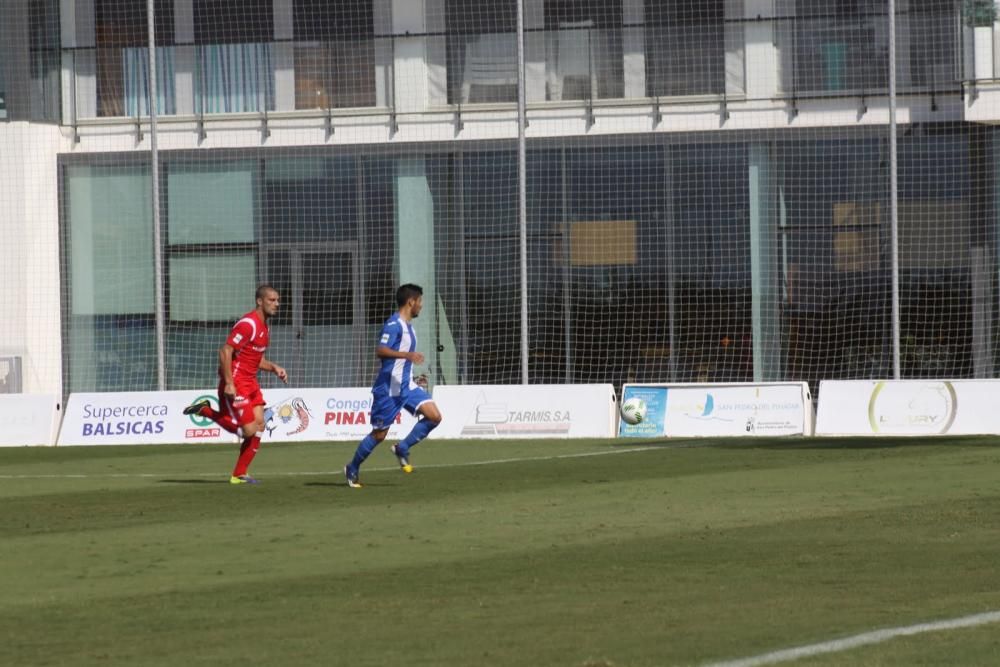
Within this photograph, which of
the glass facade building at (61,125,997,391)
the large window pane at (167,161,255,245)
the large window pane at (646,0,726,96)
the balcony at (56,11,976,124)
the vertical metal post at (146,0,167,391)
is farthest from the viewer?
the large window pane at (167,161,255,245)

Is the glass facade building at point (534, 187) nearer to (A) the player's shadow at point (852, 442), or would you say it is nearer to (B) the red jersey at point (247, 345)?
(A) the player's shadow at point (852, 442)

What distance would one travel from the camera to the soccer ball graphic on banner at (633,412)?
2884cm

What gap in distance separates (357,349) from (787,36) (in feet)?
32.3

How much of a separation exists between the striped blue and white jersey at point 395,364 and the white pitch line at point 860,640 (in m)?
10.3

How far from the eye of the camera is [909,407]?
27578 mm

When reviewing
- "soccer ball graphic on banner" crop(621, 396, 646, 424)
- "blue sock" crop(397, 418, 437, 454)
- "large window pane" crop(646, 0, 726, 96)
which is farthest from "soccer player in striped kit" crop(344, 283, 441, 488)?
"large window pane" crop(646, 0, 726, 96)

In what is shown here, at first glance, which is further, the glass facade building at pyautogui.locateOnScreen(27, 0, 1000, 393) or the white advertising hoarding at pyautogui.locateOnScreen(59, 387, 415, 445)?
the glass facade building at pyautogui.locateOnScreen(27, 0, 1000, 393)

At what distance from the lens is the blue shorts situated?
18.3 metres

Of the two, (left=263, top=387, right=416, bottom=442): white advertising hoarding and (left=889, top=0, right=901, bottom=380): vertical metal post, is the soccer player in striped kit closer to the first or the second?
(left=263, top=387, right=416, bottom=442): white advertising hoarding

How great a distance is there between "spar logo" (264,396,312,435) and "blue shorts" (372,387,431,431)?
11243mm

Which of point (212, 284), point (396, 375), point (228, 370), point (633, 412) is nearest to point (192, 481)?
point (228, 370)

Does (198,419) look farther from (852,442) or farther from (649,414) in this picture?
(852,442)

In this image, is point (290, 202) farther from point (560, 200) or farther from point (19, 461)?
point (19, 461)

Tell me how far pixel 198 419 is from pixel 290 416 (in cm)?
152
